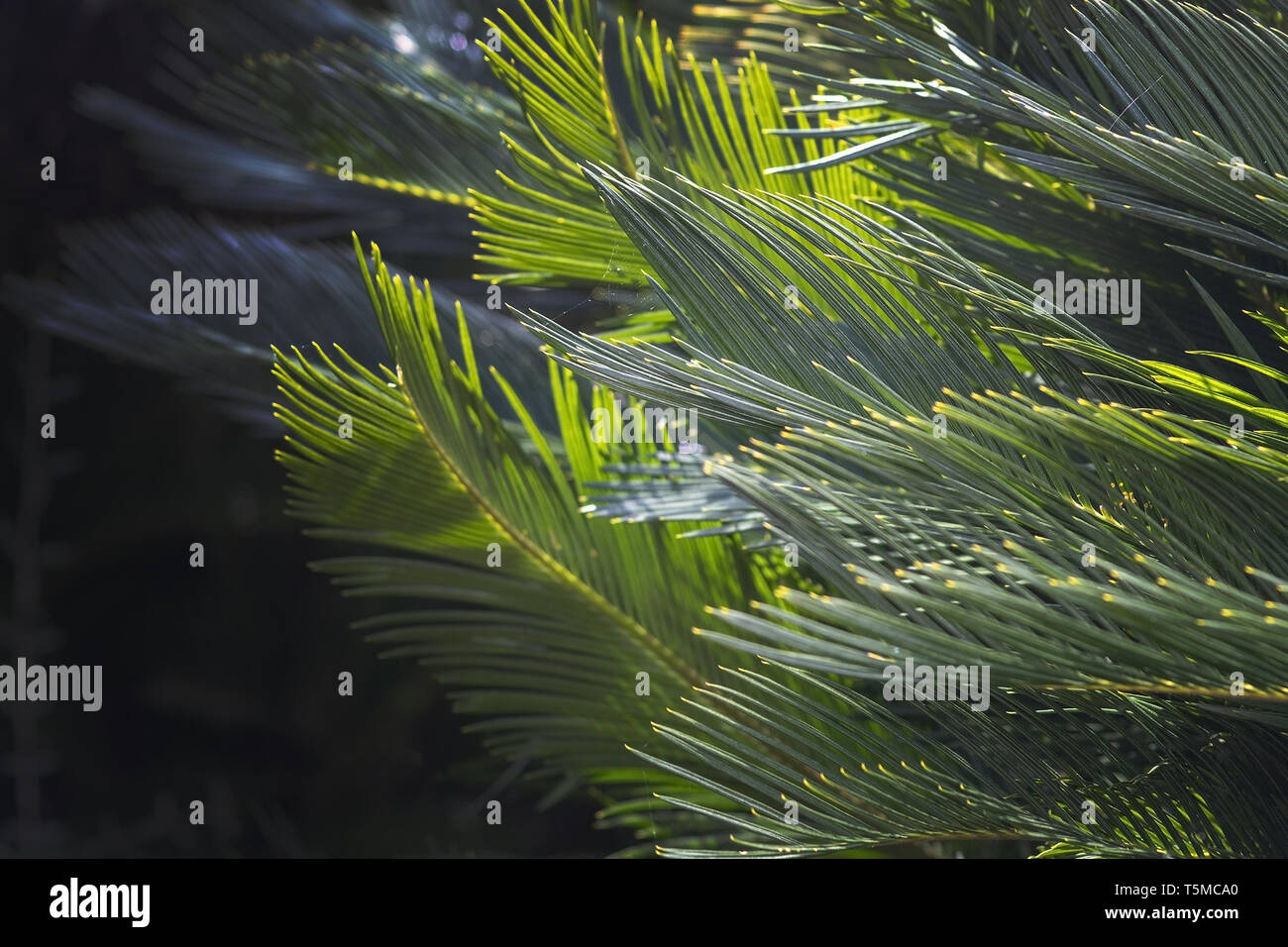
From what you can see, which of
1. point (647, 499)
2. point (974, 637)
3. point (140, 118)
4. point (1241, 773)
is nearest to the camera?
point (974, 637)

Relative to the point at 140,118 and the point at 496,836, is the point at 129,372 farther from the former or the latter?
the point at 496,836

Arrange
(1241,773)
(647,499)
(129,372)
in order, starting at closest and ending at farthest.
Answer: (1241,773), (647,499), (129,372)

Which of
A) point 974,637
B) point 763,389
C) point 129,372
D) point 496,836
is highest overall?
point 129,372

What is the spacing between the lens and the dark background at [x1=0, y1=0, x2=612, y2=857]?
5.41ft

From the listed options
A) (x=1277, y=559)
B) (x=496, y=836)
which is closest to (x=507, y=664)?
(x=1277, y=559)

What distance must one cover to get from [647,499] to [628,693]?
0.52 ft

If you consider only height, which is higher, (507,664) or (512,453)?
(512,453)

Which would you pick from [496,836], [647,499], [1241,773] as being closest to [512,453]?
[647,499]

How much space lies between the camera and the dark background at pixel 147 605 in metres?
1.65

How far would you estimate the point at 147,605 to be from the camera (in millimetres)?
1768

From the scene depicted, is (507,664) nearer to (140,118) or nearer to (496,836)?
(496,836)

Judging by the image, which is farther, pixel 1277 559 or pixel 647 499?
pixel 647 499

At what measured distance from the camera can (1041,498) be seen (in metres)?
0.43

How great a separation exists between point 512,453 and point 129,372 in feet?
4.14
